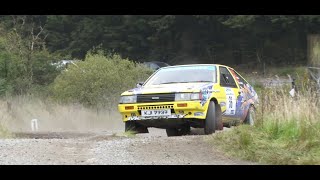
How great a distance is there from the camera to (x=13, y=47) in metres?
22.0

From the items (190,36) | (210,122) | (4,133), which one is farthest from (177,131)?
(190,36)

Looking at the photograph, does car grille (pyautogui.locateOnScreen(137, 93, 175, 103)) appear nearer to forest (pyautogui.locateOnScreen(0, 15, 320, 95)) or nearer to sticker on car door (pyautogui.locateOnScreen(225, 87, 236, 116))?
sticker on car door (pyautogui.locateOnScreen(225, 87, 236, 116))

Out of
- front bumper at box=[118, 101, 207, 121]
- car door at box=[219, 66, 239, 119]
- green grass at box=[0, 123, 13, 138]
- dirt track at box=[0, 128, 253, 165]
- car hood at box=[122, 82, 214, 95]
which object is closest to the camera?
dirt track at box=[0, 128, 253, 165]

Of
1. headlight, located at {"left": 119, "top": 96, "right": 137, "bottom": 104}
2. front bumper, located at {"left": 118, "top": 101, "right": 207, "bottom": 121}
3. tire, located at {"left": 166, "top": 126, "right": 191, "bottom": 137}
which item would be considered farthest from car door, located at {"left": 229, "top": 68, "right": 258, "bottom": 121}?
headlight, located at {"left": 119, "top": 96, "right": 137, "bottom": 104}

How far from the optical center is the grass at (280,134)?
7312 mm

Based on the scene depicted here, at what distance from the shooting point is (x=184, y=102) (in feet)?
32.9

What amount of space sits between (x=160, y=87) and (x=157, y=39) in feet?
119

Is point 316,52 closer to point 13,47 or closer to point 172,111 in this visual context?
point 172,111

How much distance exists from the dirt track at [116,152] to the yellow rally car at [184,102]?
2.87ft

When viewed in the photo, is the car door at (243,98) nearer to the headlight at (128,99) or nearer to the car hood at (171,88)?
the car hood at (171,88)

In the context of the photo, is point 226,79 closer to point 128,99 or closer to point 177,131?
point 177,131

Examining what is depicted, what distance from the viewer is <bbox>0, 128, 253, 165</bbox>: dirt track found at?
23.7ft

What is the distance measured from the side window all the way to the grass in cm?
178

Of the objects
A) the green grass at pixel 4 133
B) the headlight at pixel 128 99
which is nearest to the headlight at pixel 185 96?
the headlight at pixel 128 99
